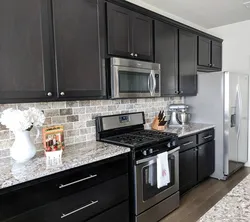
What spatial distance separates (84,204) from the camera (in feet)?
5.35

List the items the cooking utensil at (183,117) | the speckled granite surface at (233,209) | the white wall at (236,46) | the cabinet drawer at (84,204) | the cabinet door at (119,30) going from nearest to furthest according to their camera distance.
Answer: the speckled granite surface at (233,209)
the cabinet drawer at (84,204)
the cabinet door at (119,30)
the cooking utensil at (183,117)
the white wall at (236,46)

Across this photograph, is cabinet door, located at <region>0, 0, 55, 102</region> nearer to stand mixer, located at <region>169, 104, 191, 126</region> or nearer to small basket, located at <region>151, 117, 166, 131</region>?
small basket, located at <region>151, 117, 166, 131</region>

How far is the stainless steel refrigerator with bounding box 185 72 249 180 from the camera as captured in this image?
3321 mm

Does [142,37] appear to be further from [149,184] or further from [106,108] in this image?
[149,184]

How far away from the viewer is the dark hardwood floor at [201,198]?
8.04 ft

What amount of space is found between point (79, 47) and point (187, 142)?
1.86 meters

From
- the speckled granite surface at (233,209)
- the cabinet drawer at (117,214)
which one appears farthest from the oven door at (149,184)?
the speckled granite surface at (233,209)

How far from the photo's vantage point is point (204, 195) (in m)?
2.94

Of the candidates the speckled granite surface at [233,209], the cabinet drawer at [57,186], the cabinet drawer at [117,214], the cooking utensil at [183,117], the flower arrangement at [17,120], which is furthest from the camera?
the cooking utensil at [183,117]

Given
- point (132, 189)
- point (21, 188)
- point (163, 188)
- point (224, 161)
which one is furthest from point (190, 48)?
point (21, 188)

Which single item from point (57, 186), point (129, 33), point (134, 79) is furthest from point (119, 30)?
point (57, 186)

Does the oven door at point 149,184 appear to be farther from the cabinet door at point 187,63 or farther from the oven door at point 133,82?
the cabinet door at point 187,63

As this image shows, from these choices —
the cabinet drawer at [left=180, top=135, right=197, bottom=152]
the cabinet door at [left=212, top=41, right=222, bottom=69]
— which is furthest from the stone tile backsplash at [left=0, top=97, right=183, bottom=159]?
the cabinet door at [left=212, top=41, right=222, bottom=69]

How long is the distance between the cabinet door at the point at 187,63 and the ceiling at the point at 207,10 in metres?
0.37
